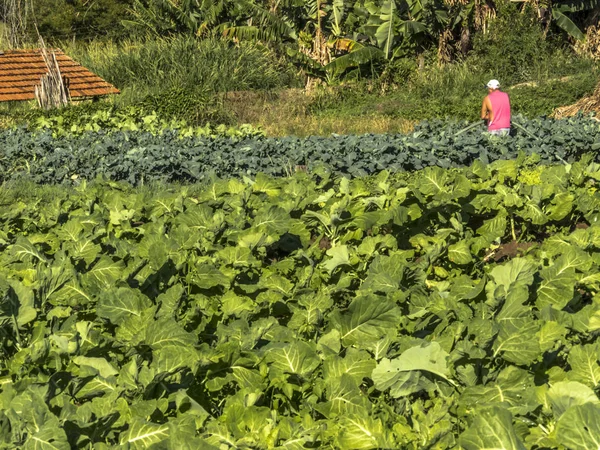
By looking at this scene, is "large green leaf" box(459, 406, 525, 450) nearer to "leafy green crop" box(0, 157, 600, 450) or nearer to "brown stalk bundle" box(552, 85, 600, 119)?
"leafy green crop" box(0, 157, 600, 450)

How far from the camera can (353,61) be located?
82.3 ft

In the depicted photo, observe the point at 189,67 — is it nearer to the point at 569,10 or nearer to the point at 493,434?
the point at 569,10

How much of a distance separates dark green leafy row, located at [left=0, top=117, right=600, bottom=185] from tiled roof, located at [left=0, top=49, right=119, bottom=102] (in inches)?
345

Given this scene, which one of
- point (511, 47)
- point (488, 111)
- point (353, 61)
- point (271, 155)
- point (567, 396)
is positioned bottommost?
point (511, 47)

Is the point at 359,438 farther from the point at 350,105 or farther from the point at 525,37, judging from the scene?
the point at 525,37

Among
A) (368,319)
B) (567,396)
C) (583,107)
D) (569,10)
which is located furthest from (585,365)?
(569,10)

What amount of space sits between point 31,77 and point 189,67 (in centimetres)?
424

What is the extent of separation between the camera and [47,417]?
2.88 m

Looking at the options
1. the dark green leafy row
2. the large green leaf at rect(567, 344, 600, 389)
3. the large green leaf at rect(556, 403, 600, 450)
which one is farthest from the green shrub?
the large green leaf at rect(556, 403, 600, 450)

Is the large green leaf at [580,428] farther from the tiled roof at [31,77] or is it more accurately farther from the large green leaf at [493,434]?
the tiled roof at [31,77]

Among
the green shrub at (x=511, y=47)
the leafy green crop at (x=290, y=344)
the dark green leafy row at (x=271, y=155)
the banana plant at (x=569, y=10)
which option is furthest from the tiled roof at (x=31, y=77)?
the leafy green crop at (x=290, y=344)

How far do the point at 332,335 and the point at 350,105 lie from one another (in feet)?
66.5

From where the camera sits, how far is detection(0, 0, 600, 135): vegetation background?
71.9 feet

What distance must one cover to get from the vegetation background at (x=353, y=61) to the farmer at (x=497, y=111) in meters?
7.21
